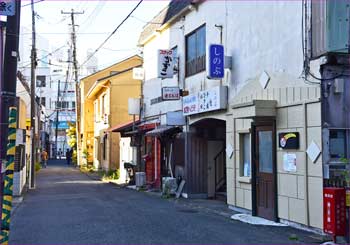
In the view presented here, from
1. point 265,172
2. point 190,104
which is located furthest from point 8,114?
point 190,104

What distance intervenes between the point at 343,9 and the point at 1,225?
24.5ft

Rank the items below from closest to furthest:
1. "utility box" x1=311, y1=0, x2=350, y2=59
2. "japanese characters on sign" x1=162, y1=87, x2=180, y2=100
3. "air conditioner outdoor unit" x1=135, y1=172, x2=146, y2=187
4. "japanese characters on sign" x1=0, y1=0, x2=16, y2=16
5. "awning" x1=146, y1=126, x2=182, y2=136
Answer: "japanese characters on sign" x1=0, y1=0, x2=16, y2=16, "utility box" x1=311, y1=0, x2=350, y2=59, "japanese characters on sign" x1=162, y1=87, x2=180, y2=100, "awning" x1=146, y1=126, x2=182, y2=136, "air conditioner outdoor unit" x1=135, y1=172, x2=146, y2=187

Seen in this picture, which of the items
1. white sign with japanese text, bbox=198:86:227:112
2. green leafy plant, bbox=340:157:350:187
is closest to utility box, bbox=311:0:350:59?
green leafy plant, bbox=340:157:350:187

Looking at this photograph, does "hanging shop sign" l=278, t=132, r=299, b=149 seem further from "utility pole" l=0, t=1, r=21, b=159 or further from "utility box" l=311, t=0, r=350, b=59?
"utility pole" l=0, t=1, r=21, b=159

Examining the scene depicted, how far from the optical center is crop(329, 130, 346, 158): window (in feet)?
33.2

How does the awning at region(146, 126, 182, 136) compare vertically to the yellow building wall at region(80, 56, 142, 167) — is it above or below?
below

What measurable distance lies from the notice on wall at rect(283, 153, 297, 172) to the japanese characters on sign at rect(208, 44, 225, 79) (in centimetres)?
399

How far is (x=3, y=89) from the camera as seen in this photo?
825 centimetres

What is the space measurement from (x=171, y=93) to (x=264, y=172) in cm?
656

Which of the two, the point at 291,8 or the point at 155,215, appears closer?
the point at 291,8

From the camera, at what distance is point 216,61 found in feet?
47.7

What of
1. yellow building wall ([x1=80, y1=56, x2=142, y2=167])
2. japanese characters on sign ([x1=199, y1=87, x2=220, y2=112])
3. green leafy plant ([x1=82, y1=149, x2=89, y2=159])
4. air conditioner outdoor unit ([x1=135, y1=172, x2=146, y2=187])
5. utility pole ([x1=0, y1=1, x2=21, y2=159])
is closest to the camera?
utility pole ([x1=0, y1=1, x2=21, y2=159])

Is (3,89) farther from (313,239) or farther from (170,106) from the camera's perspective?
(170,106)

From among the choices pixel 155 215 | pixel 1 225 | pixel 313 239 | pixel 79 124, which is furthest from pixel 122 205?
pixel 79 124
